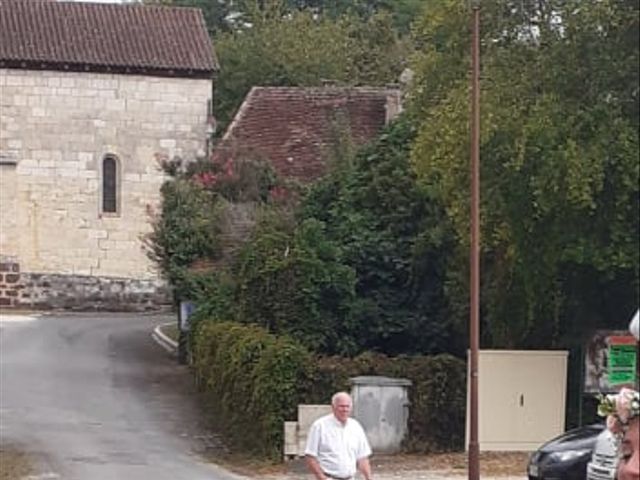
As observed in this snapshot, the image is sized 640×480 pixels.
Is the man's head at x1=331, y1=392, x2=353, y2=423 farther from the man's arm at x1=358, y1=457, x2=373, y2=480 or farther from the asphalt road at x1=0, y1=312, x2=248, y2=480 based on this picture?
the asphalt road at x1=0, y1=312, x2=248, y2=480

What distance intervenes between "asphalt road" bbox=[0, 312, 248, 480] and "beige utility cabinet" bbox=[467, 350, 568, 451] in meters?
4.10

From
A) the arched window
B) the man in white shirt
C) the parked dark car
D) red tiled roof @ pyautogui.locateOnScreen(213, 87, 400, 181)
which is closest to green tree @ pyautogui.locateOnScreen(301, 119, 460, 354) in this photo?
red tiled roof @ pyautogui.locateOnScreen(213, 87, 400, 181)

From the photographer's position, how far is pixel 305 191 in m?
32.6

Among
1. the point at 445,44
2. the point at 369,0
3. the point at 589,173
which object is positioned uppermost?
the point at 369,0

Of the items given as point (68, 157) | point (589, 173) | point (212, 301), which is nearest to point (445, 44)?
point (589, 173)

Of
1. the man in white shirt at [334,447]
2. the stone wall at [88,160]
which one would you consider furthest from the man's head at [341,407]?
the stone wall at [88,160]

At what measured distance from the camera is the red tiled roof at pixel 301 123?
38531 millimetres

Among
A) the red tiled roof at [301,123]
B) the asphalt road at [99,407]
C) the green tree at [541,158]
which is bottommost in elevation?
the asphalt road at [99,407]

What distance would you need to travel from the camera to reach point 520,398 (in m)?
23.8

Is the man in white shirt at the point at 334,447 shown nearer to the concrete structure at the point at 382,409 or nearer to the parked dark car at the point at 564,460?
the parked dark car at the point at 564,460

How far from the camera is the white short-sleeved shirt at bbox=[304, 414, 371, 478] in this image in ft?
40.4

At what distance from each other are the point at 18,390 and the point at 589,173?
13464 mm

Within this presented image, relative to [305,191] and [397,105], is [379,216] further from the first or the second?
[397,105]

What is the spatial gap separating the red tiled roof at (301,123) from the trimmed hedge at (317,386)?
12.3 m
